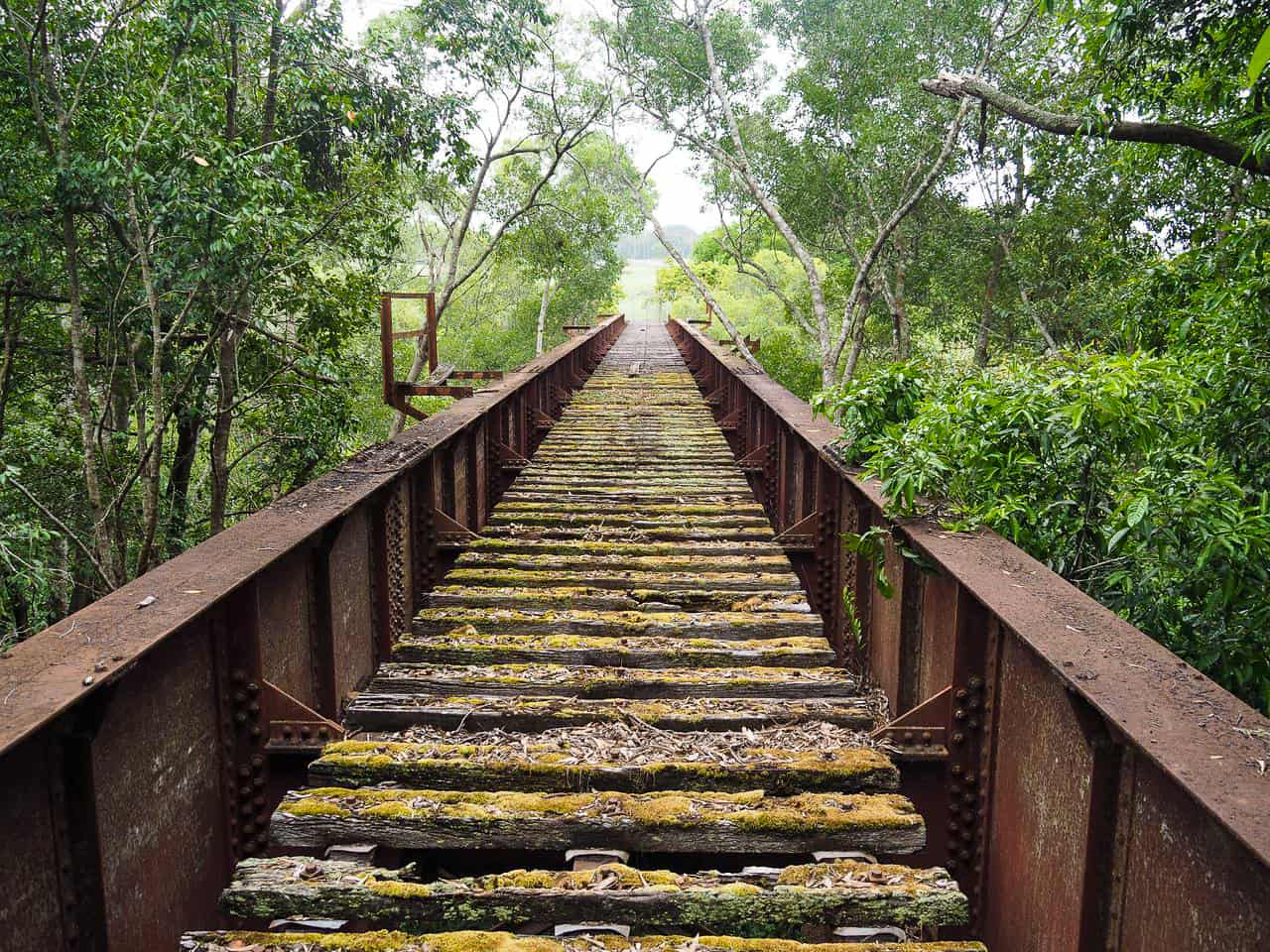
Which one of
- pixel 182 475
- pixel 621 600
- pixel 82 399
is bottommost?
pixel 182 475

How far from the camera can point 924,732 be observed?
3.19 m

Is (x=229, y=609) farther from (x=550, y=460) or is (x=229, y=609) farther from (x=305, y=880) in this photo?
(x=550, y=460)

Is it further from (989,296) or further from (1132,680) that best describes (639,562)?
(989,296)

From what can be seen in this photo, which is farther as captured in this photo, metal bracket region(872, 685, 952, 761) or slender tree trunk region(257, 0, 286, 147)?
slender tree trunk region(257, 0, 286, 147)

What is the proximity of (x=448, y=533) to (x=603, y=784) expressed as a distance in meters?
3.00

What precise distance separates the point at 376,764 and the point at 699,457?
6418mm

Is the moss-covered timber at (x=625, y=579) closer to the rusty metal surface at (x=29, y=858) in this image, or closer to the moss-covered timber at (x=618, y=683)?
the moss-covered timber at (x=618, y=683)

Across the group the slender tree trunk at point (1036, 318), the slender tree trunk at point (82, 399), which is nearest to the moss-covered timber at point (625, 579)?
the slender tree trunk at point (82, 399)

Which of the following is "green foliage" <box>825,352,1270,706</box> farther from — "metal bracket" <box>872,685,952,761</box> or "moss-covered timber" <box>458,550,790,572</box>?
"moss-covered timber" <box>458,550,790,572</box>

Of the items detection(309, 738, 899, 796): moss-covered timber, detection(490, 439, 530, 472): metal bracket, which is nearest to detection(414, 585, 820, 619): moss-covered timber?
detection(309, 738, 899, 796): moss-covered timber

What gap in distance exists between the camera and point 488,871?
3.40 m

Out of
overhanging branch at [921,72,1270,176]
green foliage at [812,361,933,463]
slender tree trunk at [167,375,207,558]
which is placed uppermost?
overhanging branch at [921,72,1270,176]

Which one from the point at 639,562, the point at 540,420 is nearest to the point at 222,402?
the point at 540,420

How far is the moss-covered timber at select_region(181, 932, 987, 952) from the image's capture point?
7.34 ft
